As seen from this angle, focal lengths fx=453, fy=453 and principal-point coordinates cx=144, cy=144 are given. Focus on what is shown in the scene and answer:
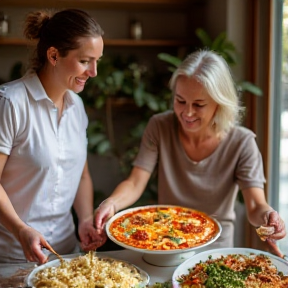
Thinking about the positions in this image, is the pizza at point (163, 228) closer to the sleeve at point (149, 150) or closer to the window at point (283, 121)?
the sleeve at point (149, 150)

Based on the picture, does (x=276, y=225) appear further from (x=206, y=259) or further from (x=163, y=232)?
(x=163, y=232)

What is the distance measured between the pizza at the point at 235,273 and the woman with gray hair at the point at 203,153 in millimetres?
306

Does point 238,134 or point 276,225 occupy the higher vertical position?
point 238,134

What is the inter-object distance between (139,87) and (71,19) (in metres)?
1.71

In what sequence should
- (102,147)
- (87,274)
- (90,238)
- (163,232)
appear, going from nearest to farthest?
(87,274)
(163,232)
(90,238)
(102,147)

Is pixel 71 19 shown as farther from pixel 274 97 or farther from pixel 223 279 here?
pixel 274 97

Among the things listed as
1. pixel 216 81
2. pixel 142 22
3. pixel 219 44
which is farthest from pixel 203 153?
pixel 142 22

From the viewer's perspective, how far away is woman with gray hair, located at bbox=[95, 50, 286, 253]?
1.89 m

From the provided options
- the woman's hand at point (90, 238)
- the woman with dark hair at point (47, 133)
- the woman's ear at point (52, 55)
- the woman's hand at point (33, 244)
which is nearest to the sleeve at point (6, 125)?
the woman with dark hair at point (47, 133)

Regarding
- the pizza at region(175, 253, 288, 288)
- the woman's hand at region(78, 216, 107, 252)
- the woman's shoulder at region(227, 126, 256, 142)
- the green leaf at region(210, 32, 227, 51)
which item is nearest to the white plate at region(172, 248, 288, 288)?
the pizza at region(175, 253, 288, 288)

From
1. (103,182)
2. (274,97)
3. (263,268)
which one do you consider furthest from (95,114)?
(263,268)

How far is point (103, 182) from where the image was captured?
3848 millimetres

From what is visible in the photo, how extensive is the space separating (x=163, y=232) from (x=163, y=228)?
39mm

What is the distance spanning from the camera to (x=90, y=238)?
1753 mm
